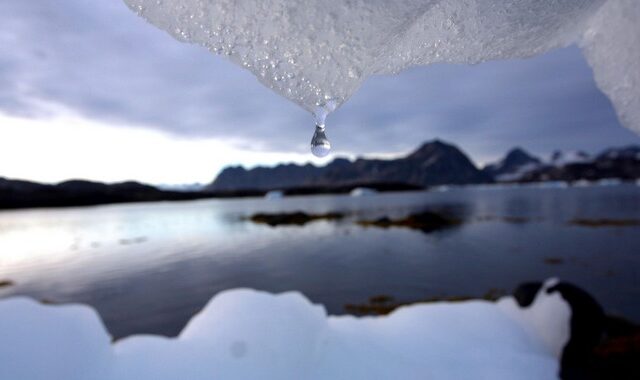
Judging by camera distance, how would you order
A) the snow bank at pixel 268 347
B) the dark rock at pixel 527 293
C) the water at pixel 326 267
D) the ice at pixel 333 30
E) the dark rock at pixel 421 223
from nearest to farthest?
1. the ice at pixel 333 30
2. the snow bank at pixel 268 347
3. the dark rock at pixel 527 293
4. the water at pixel 326 267
5. the dark rock at pixel 421 223

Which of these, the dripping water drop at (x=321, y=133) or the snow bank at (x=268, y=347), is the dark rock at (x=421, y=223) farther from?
the dripping water drop at (x=321, y=133)

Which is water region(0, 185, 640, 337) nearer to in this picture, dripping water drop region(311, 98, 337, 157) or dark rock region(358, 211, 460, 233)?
dark rock region(358, 211, 460, 233)

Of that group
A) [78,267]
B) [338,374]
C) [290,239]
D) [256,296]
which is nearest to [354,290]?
[256,296]

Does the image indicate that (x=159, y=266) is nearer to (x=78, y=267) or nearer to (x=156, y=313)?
(x=78, y=267)

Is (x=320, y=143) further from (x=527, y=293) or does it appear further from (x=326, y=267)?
(x=326, y=267)

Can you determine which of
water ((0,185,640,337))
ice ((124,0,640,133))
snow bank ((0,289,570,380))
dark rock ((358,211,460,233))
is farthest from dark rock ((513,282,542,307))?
dark rock ((358,211,460,233))

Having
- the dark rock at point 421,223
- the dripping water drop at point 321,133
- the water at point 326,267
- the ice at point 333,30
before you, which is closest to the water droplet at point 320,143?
the dripping water drop at point 321,133

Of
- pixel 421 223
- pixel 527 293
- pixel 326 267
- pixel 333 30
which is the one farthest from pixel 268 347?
pixel 421 223

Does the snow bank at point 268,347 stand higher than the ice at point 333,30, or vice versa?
the ice at point 333,30
